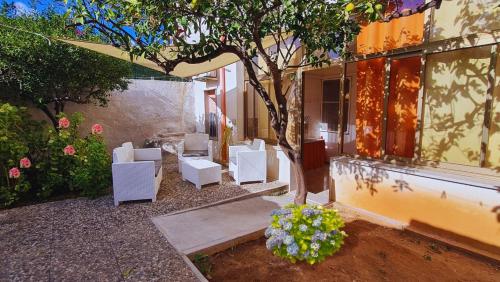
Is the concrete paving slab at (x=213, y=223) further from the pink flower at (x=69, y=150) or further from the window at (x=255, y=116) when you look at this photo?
the window at (x=255, y=116)

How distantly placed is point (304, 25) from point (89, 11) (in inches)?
103

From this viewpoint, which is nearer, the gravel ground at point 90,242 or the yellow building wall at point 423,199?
the gravel ground at point 90,242

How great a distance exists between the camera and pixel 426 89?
12.8 ft

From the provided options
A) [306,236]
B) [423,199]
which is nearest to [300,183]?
[306,236]

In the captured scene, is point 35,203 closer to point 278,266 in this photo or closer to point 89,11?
point 89,11

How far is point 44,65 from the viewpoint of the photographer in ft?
19.5

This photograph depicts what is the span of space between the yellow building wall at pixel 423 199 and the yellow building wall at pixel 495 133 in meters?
0.50

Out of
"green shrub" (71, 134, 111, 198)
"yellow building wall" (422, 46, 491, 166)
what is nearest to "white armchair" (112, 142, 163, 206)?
"green shrub" (71, 134, 111, 198)

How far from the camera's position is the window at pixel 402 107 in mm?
4117

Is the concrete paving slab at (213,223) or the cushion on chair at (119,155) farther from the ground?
the cushion on chair at (119,155)

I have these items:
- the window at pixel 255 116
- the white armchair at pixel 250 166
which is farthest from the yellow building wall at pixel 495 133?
the window at pixel 255 116

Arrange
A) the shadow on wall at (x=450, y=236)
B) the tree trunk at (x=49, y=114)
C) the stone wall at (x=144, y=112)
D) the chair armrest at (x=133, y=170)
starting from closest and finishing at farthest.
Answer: the shadow on wall at (x=450, y=236)
the chair armrest at (x=133, y=170)
the tree trunk at (x=49, y=114)
the stone wall at (x=144, y=112)

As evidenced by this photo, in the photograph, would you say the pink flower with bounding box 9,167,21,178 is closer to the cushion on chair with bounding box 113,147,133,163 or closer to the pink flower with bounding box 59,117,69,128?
the pink flower with bounding box 59,117,69,128

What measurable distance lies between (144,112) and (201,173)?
5.17m
